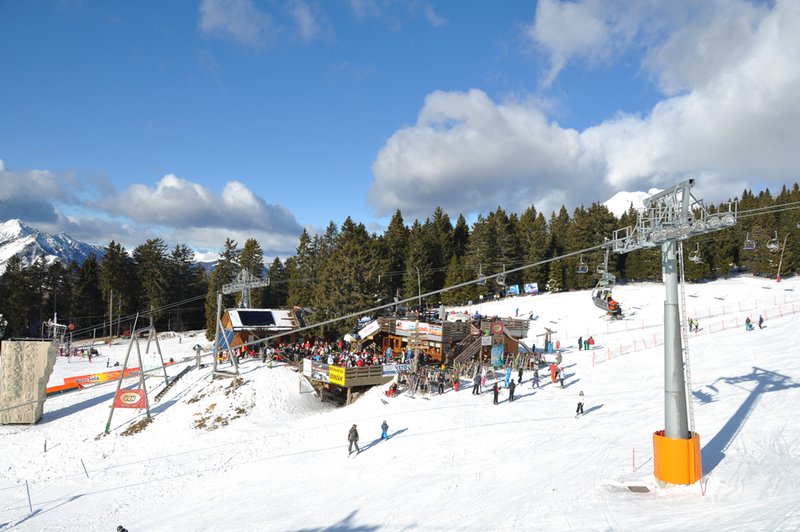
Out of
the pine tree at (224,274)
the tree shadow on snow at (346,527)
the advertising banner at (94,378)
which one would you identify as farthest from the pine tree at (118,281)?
the tree shadow on snow at (346,527)

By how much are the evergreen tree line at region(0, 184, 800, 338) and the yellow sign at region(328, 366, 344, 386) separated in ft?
103

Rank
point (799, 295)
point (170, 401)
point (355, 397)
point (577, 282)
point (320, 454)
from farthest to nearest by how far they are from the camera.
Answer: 1. point (577, 282)
2. point (799, 295)
3. point (170, 401)
4. point (355, 397)
5. point (320, 454)

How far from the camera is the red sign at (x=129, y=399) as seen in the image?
27.6 metres

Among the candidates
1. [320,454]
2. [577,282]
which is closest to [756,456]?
[320,454]

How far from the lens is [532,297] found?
202 feet

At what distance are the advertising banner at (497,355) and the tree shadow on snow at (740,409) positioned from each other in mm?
11122

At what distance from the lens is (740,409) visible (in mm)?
18469

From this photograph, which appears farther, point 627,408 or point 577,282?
point 577,282

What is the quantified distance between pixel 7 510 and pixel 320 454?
39.0 ft

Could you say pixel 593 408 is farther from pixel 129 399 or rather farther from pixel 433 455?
pixel 129 399

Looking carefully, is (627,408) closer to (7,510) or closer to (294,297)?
(7,510)

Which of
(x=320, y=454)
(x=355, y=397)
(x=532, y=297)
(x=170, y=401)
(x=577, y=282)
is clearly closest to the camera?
(x=320, y=454)

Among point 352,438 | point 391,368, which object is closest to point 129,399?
point 391,368

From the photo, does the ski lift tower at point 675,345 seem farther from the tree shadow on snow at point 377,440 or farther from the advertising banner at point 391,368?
the advertising banner at point 391,368
